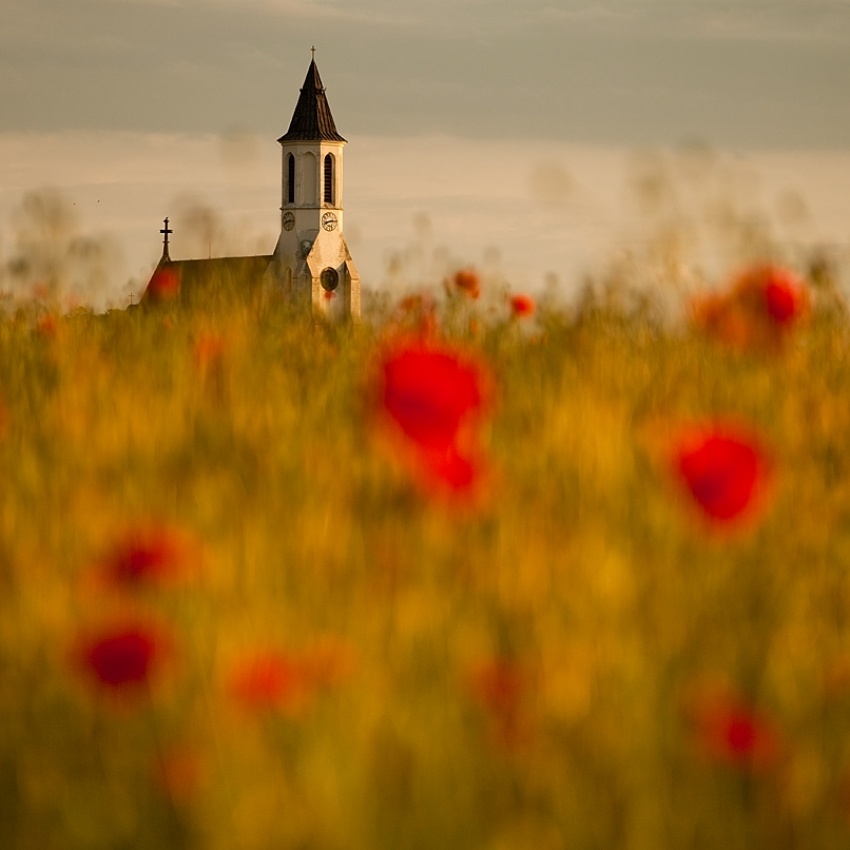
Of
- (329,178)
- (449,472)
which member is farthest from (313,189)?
(449,472)

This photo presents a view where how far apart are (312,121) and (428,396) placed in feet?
244

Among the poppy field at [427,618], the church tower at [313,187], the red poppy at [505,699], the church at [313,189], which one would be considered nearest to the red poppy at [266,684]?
the poppy field at [427,618]

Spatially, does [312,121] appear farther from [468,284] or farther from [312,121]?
[468,284]

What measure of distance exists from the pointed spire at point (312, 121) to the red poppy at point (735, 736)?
2910 inches

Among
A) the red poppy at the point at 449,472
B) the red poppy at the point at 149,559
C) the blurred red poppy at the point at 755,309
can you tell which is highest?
the blurred red poppy at the point at 755,309

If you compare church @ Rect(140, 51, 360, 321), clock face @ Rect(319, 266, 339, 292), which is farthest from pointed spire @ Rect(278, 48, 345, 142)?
clock face @ Rect(319, 266, 339, 292)

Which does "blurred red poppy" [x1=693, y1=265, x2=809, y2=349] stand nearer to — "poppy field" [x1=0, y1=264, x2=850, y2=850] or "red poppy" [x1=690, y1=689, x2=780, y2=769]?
"poppy field" [x1=0, y1=264, x2=850, y2=850]

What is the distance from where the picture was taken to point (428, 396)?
2172 millimetres

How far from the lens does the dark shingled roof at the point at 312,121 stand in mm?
74088

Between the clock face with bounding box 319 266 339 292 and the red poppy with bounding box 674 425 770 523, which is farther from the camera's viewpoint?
the clock face with bounding box 319 266 339 292

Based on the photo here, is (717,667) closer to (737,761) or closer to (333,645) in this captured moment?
(737,761)

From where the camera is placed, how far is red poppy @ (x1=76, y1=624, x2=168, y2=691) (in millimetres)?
1808

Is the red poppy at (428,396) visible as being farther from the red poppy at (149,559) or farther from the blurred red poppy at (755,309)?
the blurred red poppy at (755,309)

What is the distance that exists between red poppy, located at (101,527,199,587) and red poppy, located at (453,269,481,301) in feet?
8.58
